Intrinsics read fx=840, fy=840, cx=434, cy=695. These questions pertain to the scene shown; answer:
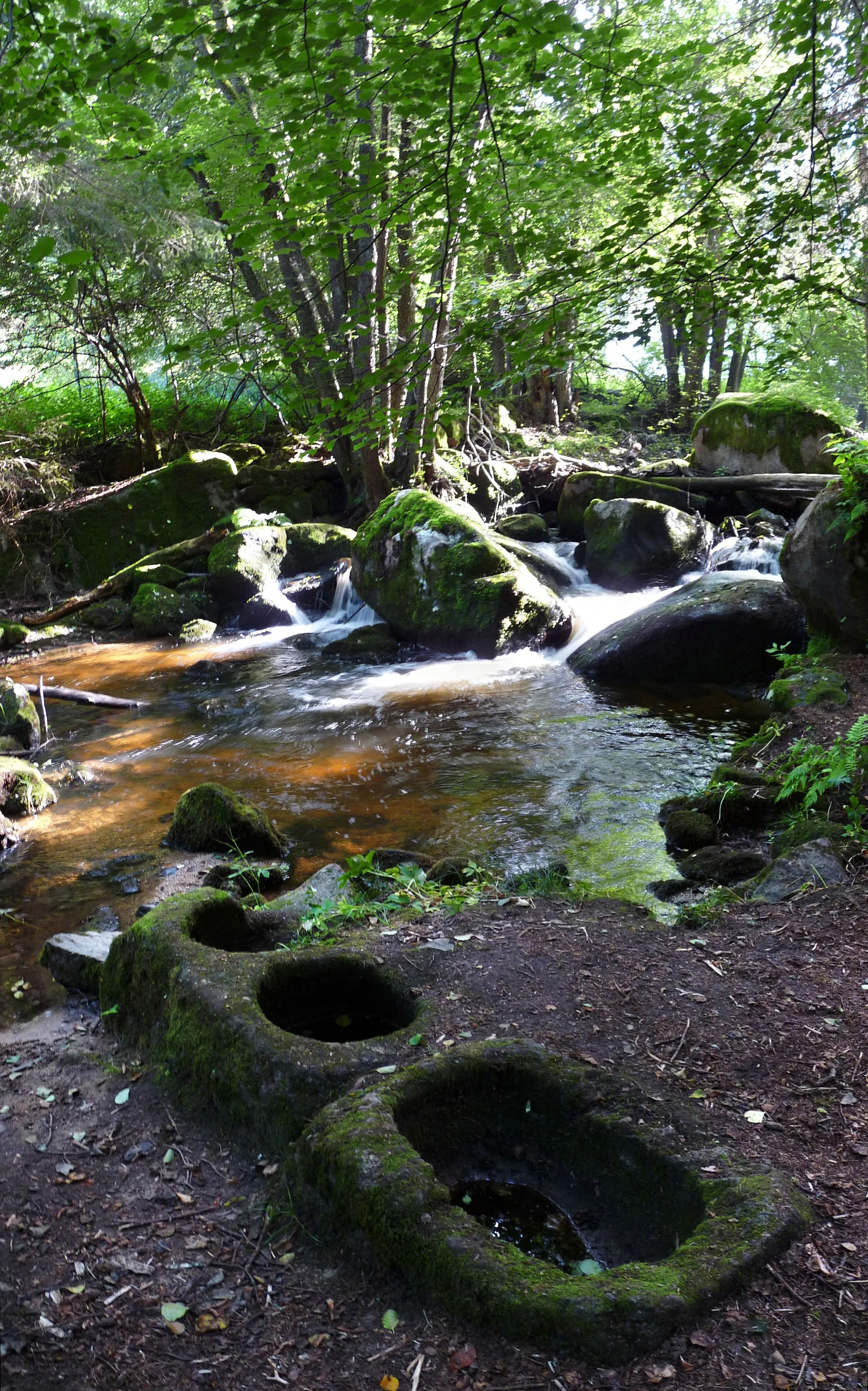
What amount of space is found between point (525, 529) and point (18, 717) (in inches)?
392

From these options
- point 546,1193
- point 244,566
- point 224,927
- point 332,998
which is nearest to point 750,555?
point 244,566

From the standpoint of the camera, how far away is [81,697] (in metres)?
10.5

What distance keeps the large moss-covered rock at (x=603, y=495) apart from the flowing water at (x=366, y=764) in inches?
109

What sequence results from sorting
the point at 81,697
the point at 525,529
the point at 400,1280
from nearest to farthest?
the point at 400,1280 → the point at 81,697 → the point at 525,529

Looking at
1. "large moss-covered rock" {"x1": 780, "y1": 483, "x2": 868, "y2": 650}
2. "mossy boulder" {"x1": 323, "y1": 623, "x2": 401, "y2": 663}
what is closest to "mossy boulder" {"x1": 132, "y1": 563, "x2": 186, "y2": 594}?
"mossy boulder" {"x1": 323, "y1": 623, "x2": 401, "y2": 663}

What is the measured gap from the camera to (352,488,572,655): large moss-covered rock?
40.0 feet

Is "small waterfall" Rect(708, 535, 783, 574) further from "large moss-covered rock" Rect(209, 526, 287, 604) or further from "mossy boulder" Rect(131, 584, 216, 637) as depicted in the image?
"mossy boulder" Rect(131, 584, 216, 637)

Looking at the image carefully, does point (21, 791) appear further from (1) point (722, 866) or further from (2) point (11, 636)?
(2) point (11, 636)

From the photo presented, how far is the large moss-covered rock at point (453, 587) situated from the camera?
1220 cm

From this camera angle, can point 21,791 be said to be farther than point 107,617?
No

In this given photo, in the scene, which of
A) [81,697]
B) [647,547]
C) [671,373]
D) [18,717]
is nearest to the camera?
[18,717]

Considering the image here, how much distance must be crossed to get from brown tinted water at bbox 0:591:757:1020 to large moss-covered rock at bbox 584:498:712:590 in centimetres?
299

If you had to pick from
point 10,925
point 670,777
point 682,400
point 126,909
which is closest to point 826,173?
point 670,777

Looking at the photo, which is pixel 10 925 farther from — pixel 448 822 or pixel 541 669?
pixel 541 669
